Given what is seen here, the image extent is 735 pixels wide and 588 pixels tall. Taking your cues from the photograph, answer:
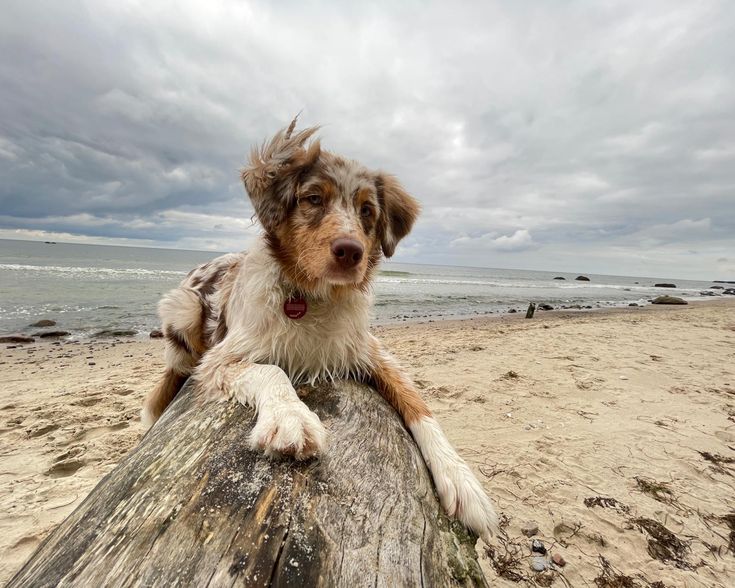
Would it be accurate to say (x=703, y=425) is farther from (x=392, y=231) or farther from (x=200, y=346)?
(x=200, y=346)

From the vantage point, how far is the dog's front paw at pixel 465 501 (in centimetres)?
218

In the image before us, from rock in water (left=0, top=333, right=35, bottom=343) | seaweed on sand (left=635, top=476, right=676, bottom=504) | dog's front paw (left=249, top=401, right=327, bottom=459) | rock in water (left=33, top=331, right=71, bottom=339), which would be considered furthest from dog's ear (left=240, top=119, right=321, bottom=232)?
rock in water (left=33, top=331, right=71, bottom=339)

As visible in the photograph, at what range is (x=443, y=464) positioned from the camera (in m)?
2.45

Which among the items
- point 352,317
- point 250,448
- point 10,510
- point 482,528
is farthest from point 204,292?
point 482,528

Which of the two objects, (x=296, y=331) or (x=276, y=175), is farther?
(x=276, y=175)

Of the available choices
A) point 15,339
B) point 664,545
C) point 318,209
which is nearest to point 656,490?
point 664,545

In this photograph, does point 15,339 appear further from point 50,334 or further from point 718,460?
point 718,460

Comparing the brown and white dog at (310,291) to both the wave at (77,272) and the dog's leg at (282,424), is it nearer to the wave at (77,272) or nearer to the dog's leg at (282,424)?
the dog's leg at (282,424)

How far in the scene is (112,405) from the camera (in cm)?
651

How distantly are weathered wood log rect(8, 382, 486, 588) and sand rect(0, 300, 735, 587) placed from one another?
5.03ft

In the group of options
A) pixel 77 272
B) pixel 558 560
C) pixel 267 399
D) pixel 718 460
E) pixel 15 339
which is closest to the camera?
pixel 267 399

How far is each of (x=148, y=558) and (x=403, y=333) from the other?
44.1 ft

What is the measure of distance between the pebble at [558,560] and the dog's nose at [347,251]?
9.16 ft

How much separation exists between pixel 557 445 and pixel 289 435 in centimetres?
395
